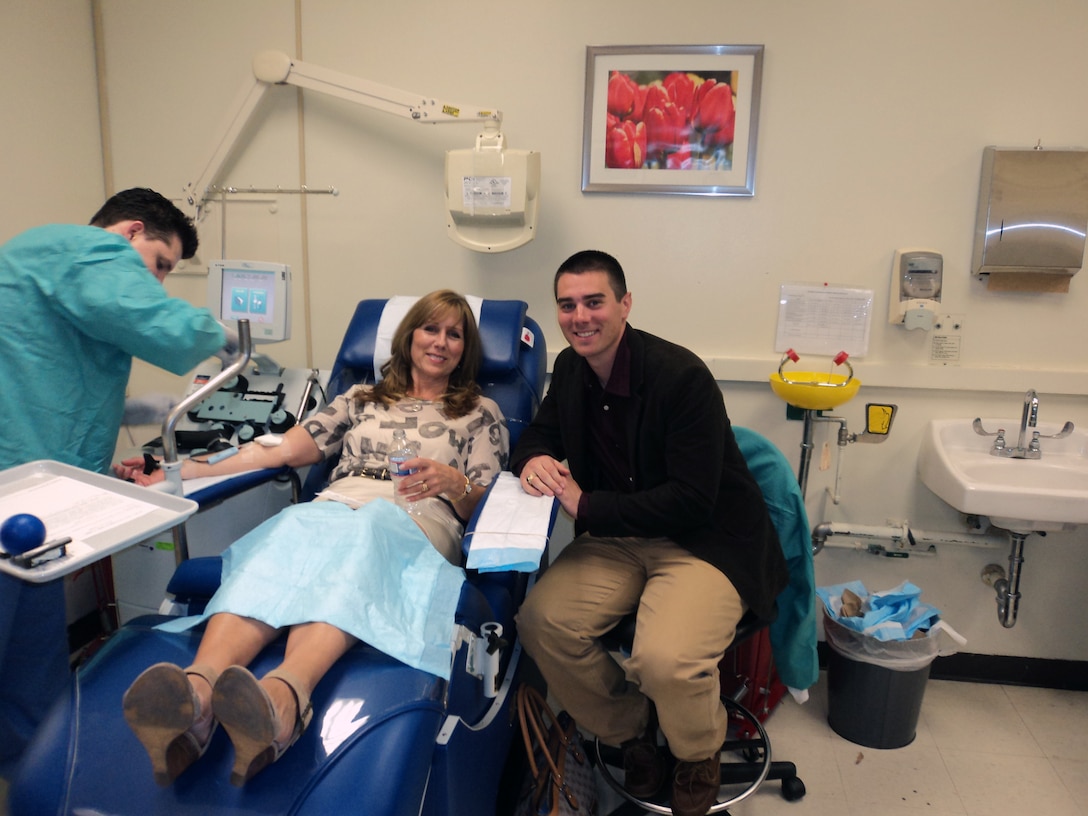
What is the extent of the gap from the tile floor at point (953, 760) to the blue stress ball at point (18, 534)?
1704 millimetres

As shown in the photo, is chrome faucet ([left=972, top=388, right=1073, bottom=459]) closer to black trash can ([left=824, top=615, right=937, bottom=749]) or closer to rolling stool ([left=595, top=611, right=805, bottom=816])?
black trash can ([left=824, top=615, right=937, bottom=749])

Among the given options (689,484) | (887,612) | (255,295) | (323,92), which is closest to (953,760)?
(887,612)

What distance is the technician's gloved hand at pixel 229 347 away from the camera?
1699mm

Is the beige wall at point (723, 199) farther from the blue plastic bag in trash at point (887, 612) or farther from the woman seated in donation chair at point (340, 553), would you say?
the woman seated in donation chair at point (340, 553)

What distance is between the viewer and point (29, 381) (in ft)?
4.91

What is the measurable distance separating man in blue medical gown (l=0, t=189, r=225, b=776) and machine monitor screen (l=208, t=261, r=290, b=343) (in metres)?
0.47

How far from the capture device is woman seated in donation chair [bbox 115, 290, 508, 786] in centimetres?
102

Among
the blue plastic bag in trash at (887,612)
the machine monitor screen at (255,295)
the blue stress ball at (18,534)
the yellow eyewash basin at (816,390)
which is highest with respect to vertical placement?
the machine monitor screen at (255,295)

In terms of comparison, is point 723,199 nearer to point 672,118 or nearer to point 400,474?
point 672,118

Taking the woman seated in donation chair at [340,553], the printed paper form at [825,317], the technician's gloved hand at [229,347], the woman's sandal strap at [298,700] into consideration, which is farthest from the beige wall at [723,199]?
the woman's sandal strap at [298,700]

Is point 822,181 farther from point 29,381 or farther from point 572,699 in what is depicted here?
point 29,381

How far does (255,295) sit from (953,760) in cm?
247

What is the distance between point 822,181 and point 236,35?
2.04m

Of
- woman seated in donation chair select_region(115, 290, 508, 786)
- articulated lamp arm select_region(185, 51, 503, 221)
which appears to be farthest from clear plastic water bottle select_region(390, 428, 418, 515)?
articulated lamp arm select_region(185, 51, 503, 221)
